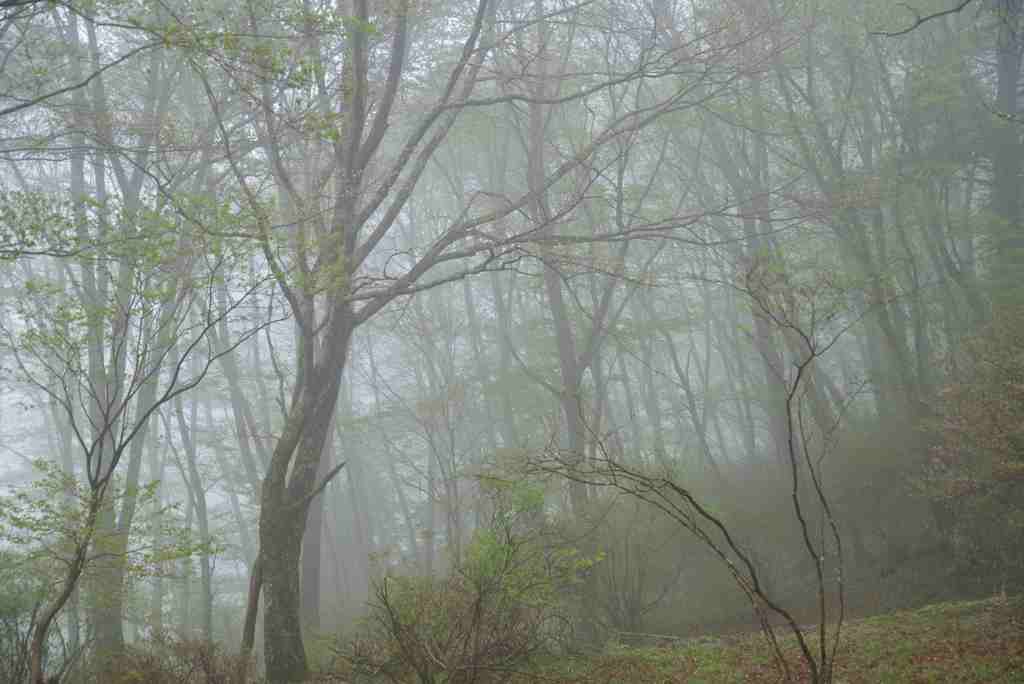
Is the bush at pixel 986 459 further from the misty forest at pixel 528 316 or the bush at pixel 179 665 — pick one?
the bush at pixel 179 665

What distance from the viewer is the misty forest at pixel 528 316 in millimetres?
5895

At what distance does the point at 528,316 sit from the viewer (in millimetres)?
21328

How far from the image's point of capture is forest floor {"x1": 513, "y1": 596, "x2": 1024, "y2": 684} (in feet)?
17.4

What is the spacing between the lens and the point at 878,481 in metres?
12.5

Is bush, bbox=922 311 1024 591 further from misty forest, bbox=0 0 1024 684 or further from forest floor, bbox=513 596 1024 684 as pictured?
forest floor, bbox=513 596 1024 684

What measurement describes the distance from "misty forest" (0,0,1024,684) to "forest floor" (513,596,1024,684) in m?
0.05

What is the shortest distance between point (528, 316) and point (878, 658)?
1592cm

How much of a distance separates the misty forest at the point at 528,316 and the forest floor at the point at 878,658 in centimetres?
5

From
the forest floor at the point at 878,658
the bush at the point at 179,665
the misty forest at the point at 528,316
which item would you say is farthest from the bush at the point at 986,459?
the bush at the point at 179,665

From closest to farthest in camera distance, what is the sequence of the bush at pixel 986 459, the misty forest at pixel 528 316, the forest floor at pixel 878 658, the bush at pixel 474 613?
the bush at pixel 474 613 < the forest floor at pixel 878 658 < the misty forest at pixel 528 316 < the bush at pixel 986 459

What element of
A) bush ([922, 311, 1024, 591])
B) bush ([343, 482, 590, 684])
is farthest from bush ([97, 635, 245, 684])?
bush ([922, 311, 1024, 591])

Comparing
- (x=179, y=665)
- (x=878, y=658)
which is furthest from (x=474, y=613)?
(x=878, y=658)

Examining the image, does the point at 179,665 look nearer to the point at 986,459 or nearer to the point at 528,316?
the point at 986,459

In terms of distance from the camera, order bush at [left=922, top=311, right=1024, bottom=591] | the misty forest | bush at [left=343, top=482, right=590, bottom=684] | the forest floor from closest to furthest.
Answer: bush at [left=343, top=482, right=590, bottom=684] < the forest floor < the misty forest < bush at [left=922, top=311, right=1024, bottom=591]
